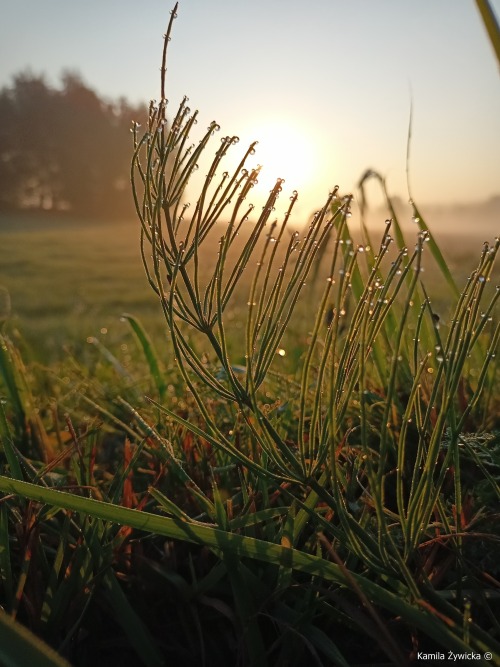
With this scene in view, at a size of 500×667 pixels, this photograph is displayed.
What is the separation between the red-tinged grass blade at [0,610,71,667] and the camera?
0.55 metres

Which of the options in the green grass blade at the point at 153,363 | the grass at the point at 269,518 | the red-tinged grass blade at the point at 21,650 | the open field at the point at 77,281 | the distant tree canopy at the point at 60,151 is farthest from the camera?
the distant tree canopy at the point at 60,151

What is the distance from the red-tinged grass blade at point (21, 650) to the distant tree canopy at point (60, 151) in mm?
39096

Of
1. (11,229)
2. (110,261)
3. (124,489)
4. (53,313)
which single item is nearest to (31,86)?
(11,229)

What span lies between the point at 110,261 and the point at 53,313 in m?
11.2

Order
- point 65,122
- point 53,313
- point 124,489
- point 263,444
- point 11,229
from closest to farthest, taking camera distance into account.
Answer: point 263,444, point 124,489, point 53,313, point 11,229, point 65,122

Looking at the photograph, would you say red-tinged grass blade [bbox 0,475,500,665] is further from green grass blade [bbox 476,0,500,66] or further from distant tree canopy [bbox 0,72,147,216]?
distant tree canopy [bbox 0,72,147,216]

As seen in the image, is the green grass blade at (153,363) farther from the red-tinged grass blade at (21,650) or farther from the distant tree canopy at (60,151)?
the distant tree canopy at (60,151)

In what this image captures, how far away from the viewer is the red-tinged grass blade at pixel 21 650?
55 centimetres

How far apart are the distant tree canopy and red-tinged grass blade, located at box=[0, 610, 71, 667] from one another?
3910 cm

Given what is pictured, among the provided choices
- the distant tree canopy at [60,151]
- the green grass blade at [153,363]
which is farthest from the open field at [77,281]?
the distant tree canopy at [60,151]

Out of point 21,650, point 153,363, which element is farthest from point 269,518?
point 153,363

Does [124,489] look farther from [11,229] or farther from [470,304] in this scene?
[11,229]

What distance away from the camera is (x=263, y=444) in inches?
27.5

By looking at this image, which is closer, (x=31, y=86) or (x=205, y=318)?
(x=205, y=318)
